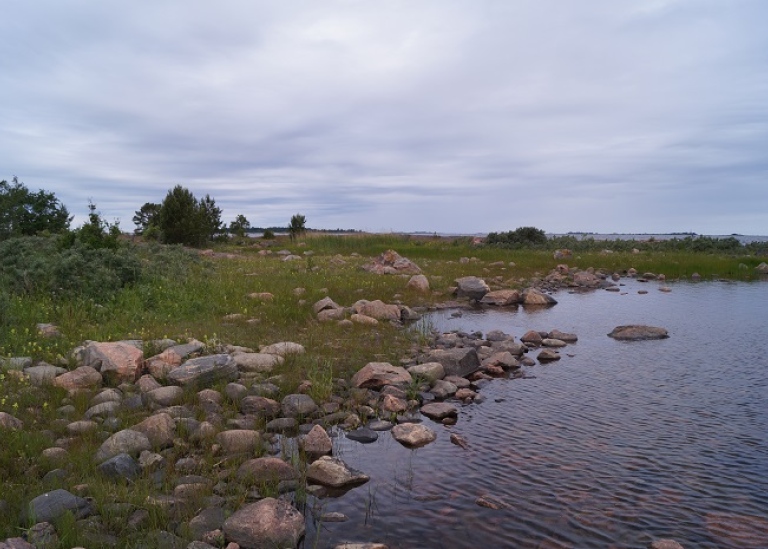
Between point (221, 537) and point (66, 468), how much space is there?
2.65m

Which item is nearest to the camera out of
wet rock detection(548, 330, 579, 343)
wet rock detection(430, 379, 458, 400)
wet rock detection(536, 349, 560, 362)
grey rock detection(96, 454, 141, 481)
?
grey rock detection(96, 454, 141, 481)

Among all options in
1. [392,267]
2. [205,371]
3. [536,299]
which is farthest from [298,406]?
[392,267]

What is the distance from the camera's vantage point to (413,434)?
9133 millimetres

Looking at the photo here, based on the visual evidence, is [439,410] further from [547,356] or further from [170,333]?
[170,333]

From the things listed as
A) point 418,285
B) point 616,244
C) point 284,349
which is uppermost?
point 616,244

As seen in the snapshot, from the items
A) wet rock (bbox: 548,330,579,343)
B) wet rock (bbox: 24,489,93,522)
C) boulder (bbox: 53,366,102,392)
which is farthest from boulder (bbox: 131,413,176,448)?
wet rock (bbox: 548,330,579,343)

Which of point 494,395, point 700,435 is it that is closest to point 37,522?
point 494,395

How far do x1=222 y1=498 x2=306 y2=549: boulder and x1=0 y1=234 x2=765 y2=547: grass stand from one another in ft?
2.10

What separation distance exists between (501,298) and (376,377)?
1509cm

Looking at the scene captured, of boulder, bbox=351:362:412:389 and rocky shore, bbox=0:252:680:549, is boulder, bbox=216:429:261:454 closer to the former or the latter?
rocky shore, bbox=0:252:680:549

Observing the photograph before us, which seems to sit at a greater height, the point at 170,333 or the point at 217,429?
the point at 170,333

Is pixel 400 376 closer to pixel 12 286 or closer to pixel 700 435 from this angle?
pixel 700 435

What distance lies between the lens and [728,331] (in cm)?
1872

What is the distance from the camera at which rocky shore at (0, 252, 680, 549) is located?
19.5 ft
